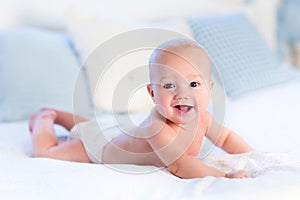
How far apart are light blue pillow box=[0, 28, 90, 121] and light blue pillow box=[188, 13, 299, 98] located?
49cm

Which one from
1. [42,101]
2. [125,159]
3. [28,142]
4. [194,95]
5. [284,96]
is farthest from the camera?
[284,96]

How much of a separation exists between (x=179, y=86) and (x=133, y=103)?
2.02 ft

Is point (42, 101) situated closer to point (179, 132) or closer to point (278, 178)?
point (179, 132)

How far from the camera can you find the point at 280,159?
1.04 m

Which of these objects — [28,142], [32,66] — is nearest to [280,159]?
[28,142]

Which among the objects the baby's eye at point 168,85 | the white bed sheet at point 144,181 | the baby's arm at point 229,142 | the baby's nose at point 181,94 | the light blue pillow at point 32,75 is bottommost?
the light blue pillow at point 32,75

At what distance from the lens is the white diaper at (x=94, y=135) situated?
1190 mm

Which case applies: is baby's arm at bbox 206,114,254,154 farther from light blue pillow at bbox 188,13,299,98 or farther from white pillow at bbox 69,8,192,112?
light blue pillow at bbox 188,13,299,98

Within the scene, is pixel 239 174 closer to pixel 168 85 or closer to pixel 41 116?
pixel 168 85

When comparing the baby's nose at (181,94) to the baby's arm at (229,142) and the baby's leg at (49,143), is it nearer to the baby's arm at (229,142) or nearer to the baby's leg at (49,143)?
the baby's arm at (229,142)

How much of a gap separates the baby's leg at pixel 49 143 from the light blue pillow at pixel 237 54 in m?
0.65

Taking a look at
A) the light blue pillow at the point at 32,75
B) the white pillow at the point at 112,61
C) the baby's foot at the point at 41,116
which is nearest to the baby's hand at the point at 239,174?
the white pillow at the point at 112,61

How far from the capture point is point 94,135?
1241 millimetres

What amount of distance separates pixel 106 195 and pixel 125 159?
225 mm
